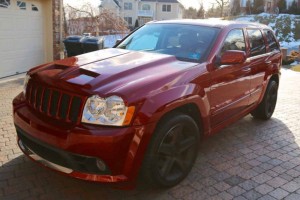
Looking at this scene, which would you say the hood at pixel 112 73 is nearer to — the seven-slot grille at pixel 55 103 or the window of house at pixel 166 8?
the seven-slot grille at pixel 55 103

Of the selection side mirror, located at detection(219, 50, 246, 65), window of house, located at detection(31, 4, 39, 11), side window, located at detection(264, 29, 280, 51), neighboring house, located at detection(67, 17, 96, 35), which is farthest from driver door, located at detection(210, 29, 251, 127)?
neighboring house, located at detection(67, 17, 96, 35)

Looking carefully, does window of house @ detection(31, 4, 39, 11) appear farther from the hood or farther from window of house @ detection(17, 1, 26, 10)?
the hood

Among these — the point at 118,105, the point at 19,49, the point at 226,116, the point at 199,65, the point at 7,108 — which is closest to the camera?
the point at 118,105

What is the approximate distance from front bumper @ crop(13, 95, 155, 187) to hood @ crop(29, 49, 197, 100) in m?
0.36

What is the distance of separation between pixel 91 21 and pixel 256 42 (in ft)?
50.8

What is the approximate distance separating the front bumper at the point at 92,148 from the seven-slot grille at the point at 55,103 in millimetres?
78

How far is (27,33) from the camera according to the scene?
994 cm

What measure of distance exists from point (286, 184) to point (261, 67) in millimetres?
2120

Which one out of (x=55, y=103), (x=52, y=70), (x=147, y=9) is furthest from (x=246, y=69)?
(x=147, y=9)

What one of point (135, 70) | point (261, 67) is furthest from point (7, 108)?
point (261, 67)

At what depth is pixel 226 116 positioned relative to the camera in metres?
4.46

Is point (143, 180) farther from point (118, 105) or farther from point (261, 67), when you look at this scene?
point (261, 67)

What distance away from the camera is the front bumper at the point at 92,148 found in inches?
112

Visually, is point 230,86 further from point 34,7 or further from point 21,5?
point 34,7
